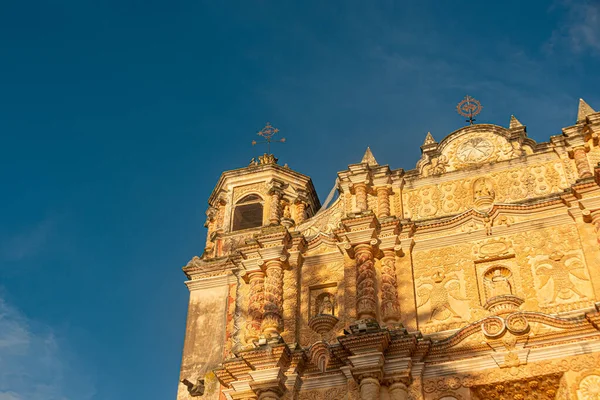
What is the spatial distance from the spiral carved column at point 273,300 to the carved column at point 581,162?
20.1 ft

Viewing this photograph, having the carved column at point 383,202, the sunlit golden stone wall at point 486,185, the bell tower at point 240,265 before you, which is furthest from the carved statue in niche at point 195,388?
the sunlit golden stone wall at point 486,185

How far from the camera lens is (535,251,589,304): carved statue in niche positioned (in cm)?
1427

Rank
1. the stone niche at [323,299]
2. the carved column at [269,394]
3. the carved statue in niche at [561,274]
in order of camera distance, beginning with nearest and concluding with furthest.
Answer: the carved column at [269,394]
the carved statue in niche at [561,274]
the stone niche at [323,299]

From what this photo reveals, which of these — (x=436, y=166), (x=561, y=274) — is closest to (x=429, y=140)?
(x=436, y=166)

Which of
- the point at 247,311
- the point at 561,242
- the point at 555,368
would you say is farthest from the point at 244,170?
the point at 555,368

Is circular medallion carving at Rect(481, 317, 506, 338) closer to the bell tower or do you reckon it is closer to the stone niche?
the stone niche

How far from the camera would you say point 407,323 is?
14797 millimetres

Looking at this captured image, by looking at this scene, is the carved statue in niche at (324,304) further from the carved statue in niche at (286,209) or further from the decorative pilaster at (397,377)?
the carved statue in niche at (286,209)

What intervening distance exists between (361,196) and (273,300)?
115 inches

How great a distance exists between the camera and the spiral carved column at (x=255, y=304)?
15430 millimetres

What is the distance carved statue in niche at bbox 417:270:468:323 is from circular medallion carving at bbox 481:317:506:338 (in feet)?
2.67

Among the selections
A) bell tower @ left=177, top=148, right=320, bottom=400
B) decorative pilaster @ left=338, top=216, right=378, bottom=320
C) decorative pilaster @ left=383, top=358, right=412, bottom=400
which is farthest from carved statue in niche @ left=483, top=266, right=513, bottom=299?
bell tower @ left=177, top=148, right=320, bottom=400

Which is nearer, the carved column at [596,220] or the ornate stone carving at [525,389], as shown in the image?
the ornate stone carving at [525,389]

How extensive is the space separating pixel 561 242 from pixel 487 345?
260 centimetres
